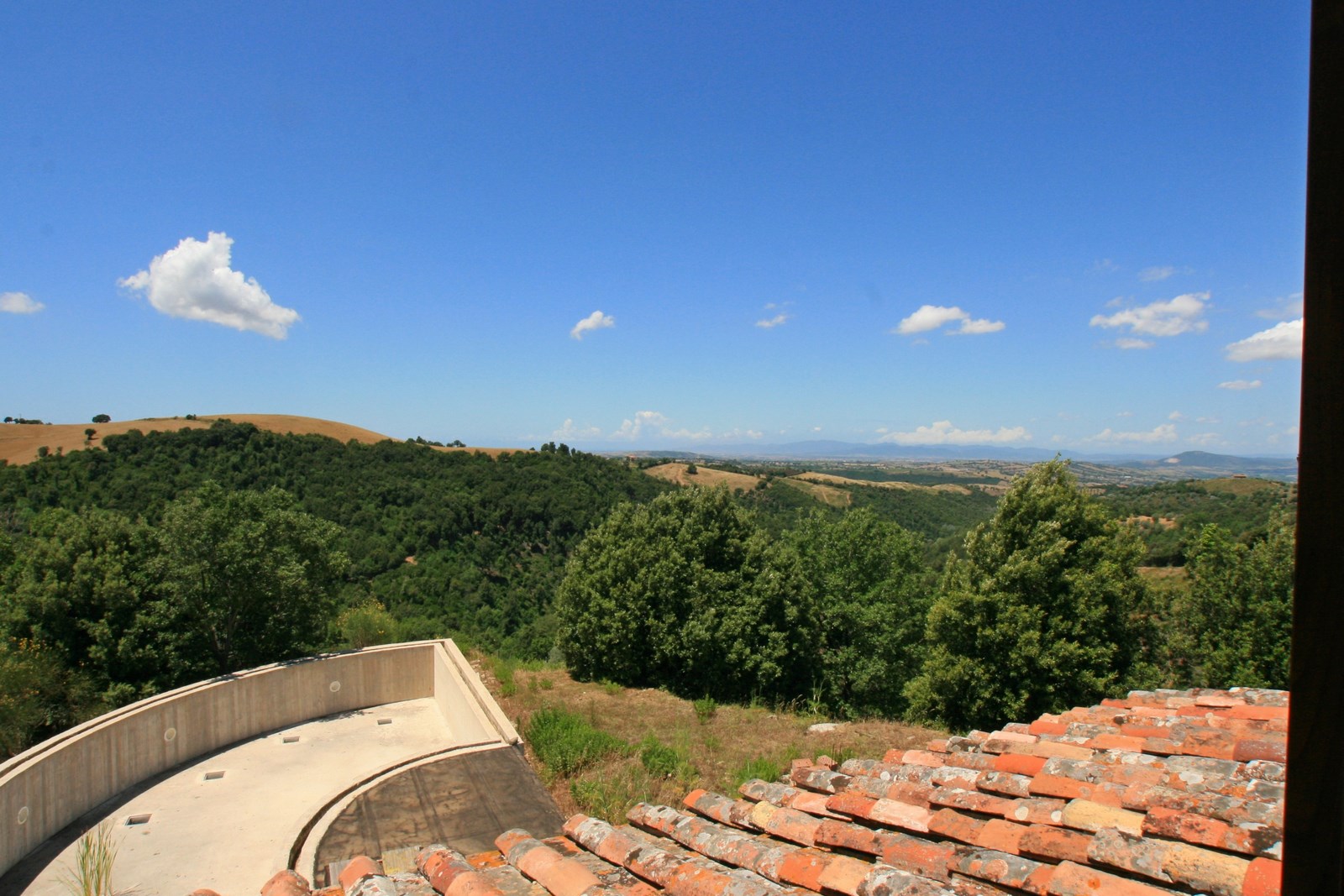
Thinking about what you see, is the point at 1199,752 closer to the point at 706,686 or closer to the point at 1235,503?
the point at 706,686

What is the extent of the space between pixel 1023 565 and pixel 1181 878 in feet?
42.0

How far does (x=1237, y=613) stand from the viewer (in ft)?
51.3

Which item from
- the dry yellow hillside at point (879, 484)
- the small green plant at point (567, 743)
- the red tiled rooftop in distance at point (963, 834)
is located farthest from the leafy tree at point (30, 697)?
the dry yellow hillside at point (879, 484)

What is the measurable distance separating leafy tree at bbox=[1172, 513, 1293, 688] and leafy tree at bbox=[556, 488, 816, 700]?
9555mm

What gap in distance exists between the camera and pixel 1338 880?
124 centimetres

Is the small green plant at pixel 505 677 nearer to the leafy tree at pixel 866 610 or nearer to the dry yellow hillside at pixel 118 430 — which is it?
the leafy tree at pixel 866 610

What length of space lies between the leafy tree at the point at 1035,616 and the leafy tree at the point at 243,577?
14.5m

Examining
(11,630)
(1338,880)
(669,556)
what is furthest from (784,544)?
(1338,880)

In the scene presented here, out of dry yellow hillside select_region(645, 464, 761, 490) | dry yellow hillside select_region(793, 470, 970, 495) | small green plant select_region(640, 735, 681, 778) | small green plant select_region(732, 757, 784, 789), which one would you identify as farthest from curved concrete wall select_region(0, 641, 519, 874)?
dry yellow hillside select_region(793, 470, 970, 495)

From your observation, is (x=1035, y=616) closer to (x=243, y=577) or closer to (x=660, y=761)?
(x=660, y=761)

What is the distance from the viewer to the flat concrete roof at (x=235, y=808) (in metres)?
8.45

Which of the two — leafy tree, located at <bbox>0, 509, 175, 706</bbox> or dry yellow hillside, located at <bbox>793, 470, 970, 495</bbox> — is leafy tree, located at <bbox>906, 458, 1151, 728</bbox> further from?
dry yellow hillside, located at <bbox>793, 470, 970, 495</bbox>

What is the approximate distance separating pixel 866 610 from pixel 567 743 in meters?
12.8

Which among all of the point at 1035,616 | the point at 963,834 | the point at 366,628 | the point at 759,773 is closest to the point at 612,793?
the point at 759,773
